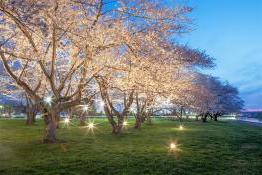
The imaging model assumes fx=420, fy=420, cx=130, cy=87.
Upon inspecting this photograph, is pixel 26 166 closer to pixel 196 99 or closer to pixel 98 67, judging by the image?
pixel 98 67

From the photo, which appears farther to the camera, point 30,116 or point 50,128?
point 30,116

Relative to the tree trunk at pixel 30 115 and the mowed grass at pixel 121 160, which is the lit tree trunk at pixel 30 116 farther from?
the mowed grass at pixel 121 160

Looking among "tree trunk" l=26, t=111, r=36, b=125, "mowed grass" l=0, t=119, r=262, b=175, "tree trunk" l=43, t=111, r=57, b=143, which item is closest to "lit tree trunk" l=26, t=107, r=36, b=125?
"tree trunk" l=26, t=111, r=36, b=125

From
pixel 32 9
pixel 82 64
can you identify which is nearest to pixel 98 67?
pixel 82 64

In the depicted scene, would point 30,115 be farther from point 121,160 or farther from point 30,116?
point 121,160

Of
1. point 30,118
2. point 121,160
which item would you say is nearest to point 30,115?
point 30,118

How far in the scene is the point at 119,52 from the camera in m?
28.1

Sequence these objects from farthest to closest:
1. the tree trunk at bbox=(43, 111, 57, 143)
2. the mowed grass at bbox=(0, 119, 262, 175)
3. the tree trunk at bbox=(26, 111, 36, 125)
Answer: the tree trunk at bbox=(26, 111, 36, 125) → the tree trunk at bbox=(43, 111, 57, 143) → the mowed grass at bbox=(0, 119, 262, 175)

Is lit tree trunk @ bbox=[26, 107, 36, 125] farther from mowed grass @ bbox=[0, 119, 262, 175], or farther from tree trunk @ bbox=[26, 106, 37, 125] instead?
mowed grass @ bbox=[0, 119, 262, 175]

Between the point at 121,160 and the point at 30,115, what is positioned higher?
the point at 30,115

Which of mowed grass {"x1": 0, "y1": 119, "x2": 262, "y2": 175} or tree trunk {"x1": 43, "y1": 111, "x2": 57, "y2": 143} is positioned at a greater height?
tree trunk {"x1": 43, "y1": 111, "x2": 57, "y2": 143}

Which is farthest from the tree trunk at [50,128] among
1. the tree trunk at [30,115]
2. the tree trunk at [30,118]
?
the tree trunk at [30,118]

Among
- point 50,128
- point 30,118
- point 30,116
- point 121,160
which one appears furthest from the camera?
point 30,116

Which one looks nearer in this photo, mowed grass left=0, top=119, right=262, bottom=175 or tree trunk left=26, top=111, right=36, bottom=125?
mowed grass left=0, top=119, right=262, bottom=175
